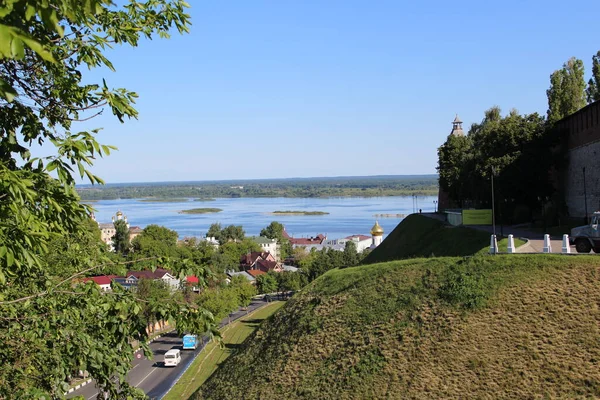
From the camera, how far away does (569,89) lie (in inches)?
1615

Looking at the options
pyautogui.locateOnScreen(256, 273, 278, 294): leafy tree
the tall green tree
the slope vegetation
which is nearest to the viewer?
the slope vegetation

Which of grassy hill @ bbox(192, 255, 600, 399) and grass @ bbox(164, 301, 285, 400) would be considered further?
grass @ bbox(164, 301, 285, 400)

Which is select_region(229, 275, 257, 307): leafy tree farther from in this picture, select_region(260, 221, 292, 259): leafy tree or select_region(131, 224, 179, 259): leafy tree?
select_region(260, 221, 292, 259): leafy tree

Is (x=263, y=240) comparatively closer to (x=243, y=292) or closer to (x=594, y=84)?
(x=243, y=292)

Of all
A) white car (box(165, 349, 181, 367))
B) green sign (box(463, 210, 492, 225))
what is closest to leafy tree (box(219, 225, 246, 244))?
white car (box(165, 349, 181, 367))

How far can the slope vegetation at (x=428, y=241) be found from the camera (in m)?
26.8

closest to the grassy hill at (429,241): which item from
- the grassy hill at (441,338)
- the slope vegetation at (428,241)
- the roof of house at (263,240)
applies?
the slope vegetation at (428,241)

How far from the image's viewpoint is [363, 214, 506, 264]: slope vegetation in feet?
87.9

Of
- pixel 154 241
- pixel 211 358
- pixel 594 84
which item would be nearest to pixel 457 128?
pixel 594 84

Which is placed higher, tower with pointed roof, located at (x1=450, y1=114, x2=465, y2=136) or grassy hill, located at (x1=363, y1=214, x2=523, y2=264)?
tower with pointed roof, located at (x1=450, y1=114, x2=465, y2=136)

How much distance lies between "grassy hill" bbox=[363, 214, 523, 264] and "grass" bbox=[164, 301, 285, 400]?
27.9 feet

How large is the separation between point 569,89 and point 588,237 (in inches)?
983

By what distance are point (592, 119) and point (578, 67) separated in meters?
15.4

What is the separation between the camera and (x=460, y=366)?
46.9 ft
